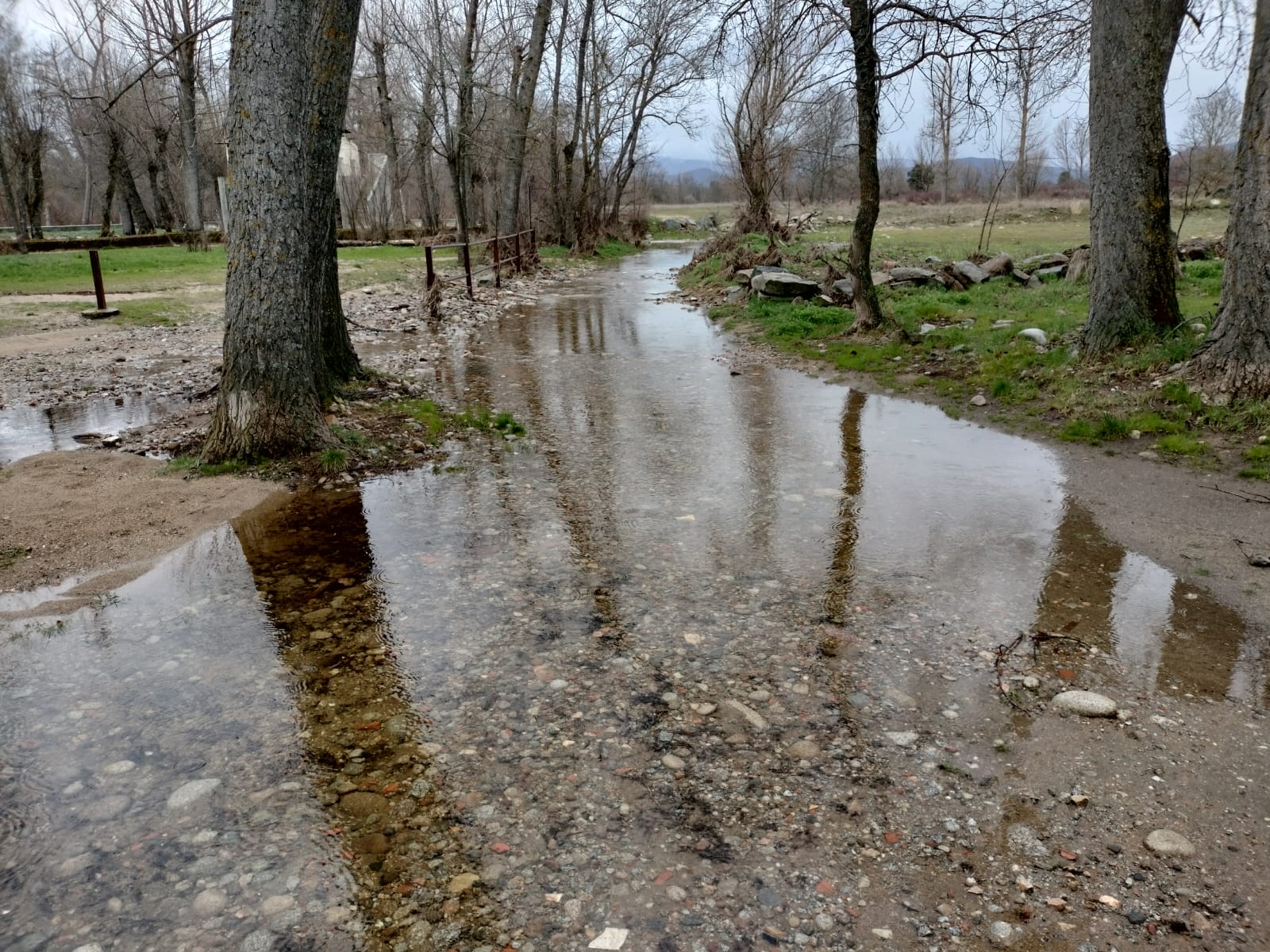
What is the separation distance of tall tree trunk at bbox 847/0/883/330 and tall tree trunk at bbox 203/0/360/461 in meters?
6.14

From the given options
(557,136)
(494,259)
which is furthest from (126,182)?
(494,259)

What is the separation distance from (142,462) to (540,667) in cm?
416

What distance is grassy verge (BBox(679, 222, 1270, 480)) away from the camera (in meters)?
6.30

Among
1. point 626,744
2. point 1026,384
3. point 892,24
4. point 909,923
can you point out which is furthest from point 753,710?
point 892,24

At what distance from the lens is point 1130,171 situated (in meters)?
7.62

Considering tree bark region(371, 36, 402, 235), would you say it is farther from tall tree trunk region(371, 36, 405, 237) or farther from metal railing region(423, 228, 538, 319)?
metal railing region(423, 228, 538, 319)

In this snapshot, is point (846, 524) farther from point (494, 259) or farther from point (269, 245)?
point (494, 259)

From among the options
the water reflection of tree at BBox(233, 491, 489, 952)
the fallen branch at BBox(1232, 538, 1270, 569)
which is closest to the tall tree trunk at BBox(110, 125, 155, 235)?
the water reflection of tree at BBox(233, 491, 489, 952)

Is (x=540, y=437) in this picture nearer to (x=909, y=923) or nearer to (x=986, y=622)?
(x=986, y=622)

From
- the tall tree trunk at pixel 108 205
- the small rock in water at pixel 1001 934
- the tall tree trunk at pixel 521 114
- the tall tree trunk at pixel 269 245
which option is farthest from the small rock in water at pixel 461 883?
the tall tree trunk at pixel 108 205

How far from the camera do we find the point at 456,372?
987 centimetres

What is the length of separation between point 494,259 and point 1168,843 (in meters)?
18.7

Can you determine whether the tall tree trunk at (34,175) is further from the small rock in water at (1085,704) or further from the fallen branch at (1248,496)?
the small rock in water at (1085,704)

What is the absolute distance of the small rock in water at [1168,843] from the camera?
2490 millimetres
